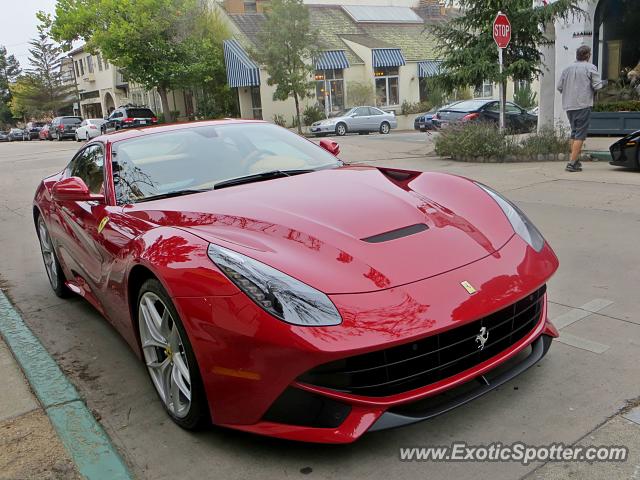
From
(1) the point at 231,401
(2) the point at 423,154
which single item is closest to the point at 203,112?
(2) the point at 423,154

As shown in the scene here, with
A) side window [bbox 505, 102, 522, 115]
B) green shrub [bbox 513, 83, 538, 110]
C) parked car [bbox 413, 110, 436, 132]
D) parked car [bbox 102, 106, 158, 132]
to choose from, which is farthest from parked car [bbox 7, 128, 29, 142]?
side window [bbox 505, 102, 522, 115]

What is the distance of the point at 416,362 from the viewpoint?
2.22 m

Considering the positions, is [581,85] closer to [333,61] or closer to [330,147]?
[330,147]

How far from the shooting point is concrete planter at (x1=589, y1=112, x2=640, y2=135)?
12.4m

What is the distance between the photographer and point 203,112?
35.1 m

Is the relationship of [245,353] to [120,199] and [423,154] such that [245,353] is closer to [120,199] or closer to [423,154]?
[120,199]

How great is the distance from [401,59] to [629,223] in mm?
29944

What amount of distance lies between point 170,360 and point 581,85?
357 inches

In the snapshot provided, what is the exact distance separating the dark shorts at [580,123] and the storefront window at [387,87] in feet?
81.8

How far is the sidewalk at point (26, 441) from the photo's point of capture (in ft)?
8.14

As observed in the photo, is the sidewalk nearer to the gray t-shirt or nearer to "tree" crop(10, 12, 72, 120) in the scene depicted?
the gray t-shirt

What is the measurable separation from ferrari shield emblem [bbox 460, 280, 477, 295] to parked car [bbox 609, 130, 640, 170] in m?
7.58

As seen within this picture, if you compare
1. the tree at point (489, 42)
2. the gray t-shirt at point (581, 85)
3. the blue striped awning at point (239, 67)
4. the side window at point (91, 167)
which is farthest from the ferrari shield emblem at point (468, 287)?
the blue striped awning at point (239, 67)

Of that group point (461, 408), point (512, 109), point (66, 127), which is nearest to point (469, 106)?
point (512, 109)
